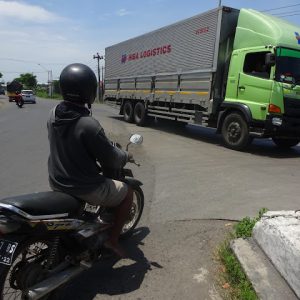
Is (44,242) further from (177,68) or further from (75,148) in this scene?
(177,68)

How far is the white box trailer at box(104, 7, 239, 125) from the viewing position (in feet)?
40.1

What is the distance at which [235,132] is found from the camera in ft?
37.2

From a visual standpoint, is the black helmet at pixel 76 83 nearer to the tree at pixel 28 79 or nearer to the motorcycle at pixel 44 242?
the motorcycle at pixel 44 242

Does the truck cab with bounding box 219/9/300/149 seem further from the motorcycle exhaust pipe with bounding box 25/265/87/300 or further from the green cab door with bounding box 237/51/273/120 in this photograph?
the motorcycle exhaust pipe with bounding box 25/265/87/300

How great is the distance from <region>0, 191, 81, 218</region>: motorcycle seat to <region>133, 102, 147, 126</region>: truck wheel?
44.3 ft

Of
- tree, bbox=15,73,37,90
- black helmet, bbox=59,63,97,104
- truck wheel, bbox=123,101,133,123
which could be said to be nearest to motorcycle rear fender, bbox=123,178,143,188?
black helmet, bbox=59,63,97,104

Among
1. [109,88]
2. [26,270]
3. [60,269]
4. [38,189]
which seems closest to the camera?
[26,270]

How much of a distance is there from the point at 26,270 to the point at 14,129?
12.6 metres

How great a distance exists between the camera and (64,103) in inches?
139

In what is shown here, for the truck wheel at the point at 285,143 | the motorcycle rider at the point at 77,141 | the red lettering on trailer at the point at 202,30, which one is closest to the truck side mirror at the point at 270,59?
the truck wheel at the point at 285,143

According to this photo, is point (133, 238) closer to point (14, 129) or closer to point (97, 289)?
point (97, 289)

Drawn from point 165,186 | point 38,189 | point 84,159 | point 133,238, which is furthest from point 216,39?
point 84,159

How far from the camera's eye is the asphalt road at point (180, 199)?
380 cm

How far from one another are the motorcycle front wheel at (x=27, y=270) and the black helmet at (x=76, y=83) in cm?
119
